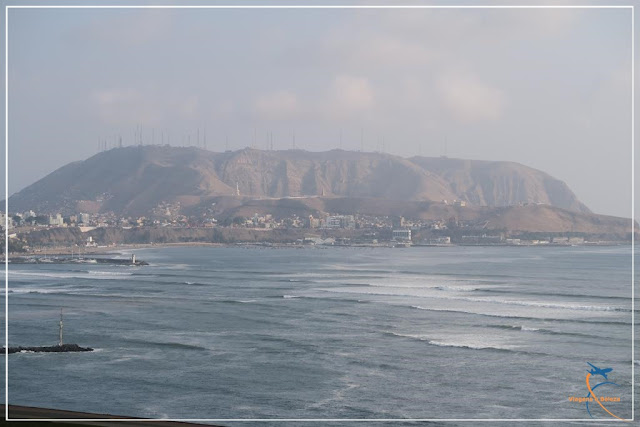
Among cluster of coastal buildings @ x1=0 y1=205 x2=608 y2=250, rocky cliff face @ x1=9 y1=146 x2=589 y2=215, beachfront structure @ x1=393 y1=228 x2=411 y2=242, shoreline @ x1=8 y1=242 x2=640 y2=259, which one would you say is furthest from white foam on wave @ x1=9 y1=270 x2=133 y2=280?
beachfront structure @ x1=393 y1=228 x2=411 y2=242

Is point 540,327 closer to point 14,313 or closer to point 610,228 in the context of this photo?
point 14,313

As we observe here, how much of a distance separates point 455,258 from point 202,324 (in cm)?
2740

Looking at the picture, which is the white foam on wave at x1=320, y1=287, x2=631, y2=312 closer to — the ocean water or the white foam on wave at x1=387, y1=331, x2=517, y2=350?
the ocean water

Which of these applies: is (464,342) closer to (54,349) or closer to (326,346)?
(326,346)

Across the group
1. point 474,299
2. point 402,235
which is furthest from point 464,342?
point 402,235

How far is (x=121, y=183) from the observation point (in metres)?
71.1

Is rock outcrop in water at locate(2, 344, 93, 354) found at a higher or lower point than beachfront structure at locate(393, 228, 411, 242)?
lower

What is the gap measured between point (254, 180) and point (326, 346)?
6285 cm

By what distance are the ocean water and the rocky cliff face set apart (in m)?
20.2

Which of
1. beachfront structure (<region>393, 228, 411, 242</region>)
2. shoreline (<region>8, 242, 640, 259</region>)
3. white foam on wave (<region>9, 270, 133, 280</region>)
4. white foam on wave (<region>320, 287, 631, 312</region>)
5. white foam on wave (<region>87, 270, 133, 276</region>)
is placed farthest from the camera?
beachfront structure (<region>393, 228, 411, 242</region>)

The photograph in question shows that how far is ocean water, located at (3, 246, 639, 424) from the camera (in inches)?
412

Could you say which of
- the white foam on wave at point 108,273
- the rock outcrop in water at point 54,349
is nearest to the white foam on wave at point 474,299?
the rock outcrop in water at point 54,349

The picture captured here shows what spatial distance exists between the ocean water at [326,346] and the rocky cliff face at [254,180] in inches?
794

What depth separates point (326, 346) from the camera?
14.3m
